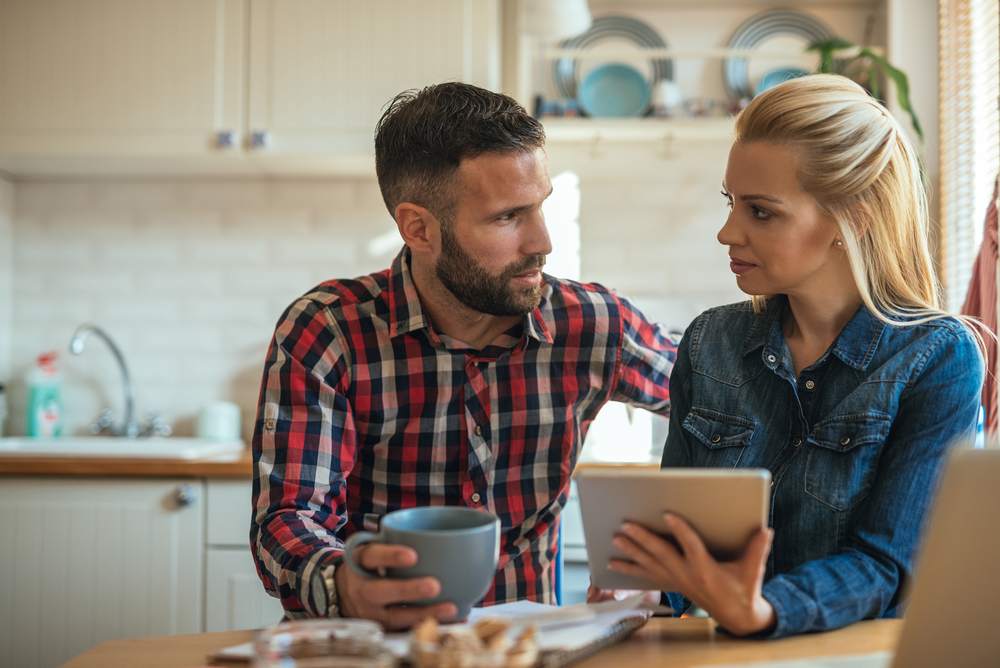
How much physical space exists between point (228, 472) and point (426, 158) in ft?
4.22

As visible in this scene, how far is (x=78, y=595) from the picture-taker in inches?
104

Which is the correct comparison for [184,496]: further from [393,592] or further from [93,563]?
[393,592]

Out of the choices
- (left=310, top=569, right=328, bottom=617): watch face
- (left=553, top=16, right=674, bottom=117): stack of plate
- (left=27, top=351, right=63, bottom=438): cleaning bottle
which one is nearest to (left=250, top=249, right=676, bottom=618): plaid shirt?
(left=310, top=569, right=328, bottom=617): watch face

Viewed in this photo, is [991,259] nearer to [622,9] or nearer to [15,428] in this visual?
[622,9]

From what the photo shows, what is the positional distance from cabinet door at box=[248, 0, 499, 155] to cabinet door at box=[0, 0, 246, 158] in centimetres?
9

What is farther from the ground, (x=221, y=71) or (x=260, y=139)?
(x=221, y=71)

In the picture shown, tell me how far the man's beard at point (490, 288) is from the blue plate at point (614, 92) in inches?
62.7

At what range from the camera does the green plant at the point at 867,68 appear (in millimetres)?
2688

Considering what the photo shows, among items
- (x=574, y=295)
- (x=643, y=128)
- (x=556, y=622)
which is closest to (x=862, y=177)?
(x=574, y=295)

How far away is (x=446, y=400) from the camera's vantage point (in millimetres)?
1531

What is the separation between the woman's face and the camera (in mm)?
1297

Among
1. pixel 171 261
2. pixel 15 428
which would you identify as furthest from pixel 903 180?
pixel 15 428

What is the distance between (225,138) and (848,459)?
2193mm

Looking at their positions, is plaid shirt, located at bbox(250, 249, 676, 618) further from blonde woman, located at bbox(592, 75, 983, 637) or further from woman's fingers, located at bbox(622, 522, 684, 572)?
woman's fingers, located at bbox(622, 522, 684, 572)
